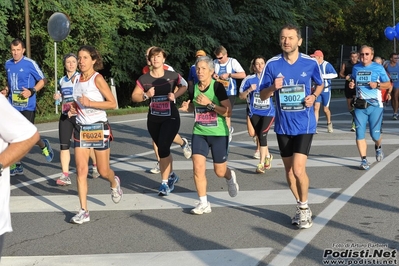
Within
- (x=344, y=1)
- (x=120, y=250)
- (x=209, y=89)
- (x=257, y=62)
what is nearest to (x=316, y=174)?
(x=257, y=62)

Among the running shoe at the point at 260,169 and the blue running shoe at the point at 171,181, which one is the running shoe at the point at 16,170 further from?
the running shoe at the point at 260,169

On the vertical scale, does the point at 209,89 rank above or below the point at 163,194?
above

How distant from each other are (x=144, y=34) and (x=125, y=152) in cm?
2232

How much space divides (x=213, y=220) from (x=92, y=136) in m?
1.56

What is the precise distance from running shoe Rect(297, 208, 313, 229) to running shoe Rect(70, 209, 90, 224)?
2117mm

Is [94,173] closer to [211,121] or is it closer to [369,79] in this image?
[211,121]

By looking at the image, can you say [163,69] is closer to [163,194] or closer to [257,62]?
[163,194]

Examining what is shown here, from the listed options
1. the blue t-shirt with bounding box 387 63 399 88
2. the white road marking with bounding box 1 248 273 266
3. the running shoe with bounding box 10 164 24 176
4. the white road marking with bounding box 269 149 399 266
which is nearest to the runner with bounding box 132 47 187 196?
the white road marking with bounding box 269 149 399 266

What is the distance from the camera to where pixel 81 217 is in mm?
7805

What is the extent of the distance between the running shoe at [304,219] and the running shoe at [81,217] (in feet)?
6.95

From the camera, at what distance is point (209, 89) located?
8500mm

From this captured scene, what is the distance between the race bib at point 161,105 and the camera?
9680 millimetres

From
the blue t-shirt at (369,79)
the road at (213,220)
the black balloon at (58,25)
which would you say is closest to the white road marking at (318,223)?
the road at (213,220)

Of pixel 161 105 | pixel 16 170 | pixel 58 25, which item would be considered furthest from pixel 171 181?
pixel 58 25
